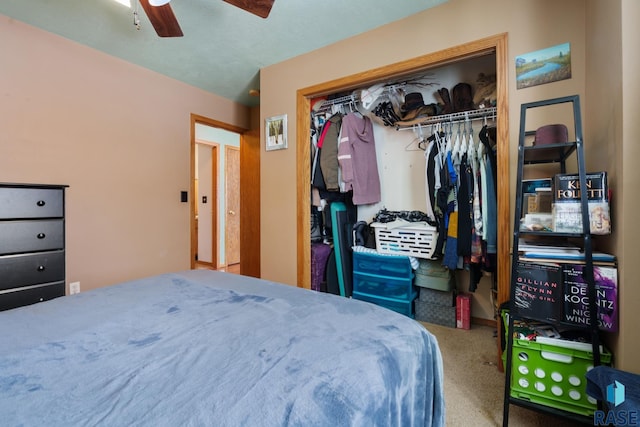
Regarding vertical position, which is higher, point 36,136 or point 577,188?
point 36,136

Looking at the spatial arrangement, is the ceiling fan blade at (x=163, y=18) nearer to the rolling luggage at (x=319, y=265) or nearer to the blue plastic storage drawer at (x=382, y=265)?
the rolling luggage at (x=319, y=265)

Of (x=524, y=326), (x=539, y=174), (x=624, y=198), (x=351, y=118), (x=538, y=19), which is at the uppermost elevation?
(x=538, y=19)

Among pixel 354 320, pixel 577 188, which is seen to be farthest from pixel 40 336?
pixel 577 188

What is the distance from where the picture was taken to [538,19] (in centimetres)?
168

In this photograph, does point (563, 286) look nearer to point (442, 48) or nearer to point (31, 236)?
point (442, 48)

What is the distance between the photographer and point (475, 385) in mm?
1683

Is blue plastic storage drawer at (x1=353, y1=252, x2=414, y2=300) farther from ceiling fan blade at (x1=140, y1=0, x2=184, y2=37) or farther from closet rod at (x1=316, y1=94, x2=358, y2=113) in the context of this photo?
ceiling fan blade at (x1=140, y1=0, x2=184, y2=37)

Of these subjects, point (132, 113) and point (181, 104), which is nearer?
point (132, 113)

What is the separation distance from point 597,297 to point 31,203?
10.1 feet

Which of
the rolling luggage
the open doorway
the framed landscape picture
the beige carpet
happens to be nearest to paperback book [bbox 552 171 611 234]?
the framed landscape picture

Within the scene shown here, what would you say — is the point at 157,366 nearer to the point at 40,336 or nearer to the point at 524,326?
the point at 40,336

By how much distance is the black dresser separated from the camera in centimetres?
175

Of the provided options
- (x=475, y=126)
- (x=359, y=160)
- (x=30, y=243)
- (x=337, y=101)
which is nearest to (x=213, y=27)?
(x=337, y=101)

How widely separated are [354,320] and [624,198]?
3.91 feet
